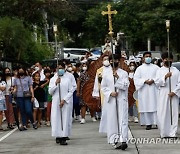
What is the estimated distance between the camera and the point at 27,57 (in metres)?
34.4

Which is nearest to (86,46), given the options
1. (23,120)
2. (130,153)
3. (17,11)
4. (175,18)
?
(175,18)

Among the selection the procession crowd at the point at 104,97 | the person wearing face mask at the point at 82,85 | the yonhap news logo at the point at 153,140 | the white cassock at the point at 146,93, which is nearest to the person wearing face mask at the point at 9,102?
the procession crowd at the point at 104,97

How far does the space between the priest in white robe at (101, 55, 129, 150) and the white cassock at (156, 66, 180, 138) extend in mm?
1556

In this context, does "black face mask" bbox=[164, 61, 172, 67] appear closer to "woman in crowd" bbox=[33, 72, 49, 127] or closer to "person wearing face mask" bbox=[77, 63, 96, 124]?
"person wearing face mask" bbox=[77, 63, 96, 124]

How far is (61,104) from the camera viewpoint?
1424 centimetres

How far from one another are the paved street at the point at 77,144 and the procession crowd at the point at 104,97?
31 centimetres

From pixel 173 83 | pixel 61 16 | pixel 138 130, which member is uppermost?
pixel 61 16

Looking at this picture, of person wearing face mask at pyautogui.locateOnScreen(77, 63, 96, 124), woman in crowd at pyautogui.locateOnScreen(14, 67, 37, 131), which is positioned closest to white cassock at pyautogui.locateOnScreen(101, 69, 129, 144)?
woman in crowd at pyautogui.locateOnScreen(14, 67, 37, 131)

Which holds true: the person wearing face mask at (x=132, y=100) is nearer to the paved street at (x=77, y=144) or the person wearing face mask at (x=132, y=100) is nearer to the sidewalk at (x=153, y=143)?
the paved street at (x=77, y=144)

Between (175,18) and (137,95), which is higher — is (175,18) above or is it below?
above

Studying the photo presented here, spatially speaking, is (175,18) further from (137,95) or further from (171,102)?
(171,102)

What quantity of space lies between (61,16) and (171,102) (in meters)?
19.4

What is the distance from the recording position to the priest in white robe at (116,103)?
13.1 metres

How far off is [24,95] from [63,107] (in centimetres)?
407
